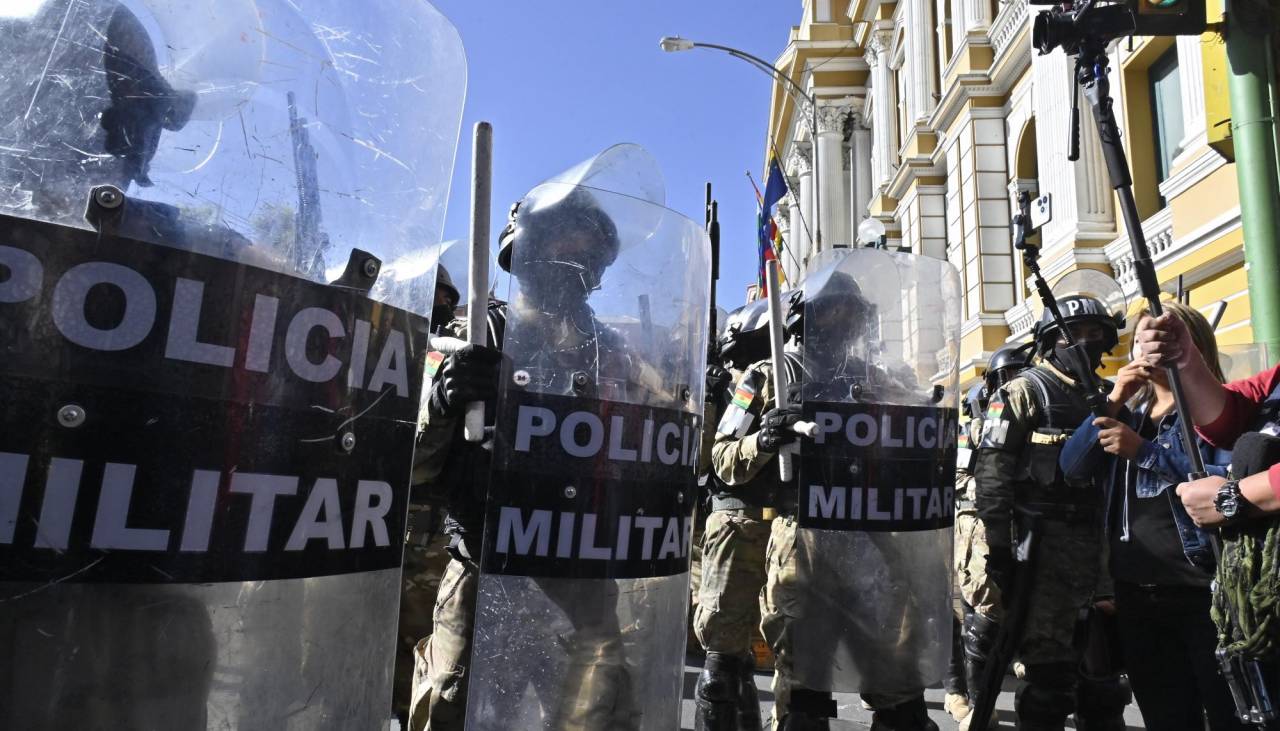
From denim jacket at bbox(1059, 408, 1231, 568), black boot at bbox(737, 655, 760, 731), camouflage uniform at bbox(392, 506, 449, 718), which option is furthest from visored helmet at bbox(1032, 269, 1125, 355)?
camouflage uniform at bbox(392, 506, 449, 718)

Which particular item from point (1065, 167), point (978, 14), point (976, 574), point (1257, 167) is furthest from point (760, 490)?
point (978, 14)

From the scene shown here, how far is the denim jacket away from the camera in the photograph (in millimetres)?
2424

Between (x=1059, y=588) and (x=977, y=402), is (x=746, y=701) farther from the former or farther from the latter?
(x=977, y=402)

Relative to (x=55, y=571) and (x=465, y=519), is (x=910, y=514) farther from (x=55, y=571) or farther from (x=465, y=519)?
(x=55, y=571)

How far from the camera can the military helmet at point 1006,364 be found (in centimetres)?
581

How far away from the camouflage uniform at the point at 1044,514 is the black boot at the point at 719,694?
1.19 meters

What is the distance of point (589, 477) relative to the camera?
5.63 ft

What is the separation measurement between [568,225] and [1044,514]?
3032mm

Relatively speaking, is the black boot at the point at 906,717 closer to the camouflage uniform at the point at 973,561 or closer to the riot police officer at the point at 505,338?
the camouflage uniform at the point at 973,561

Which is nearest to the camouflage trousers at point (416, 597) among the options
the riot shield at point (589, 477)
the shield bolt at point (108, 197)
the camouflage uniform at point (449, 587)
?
the camouflage uniform at point (449, 587)

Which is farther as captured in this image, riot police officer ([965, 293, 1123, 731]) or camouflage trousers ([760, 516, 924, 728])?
riot police officer ([965, 293, 1123, 731])

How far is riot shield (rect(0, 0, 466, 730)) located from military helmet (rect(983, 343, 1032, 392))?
535cm

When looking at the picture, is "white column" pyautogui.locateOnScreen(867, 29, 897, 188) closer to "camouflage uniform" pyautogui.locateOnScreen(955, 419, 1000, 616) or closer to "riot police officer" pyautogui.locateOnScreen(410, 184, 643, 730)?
"camouflage uniform" pyautogui.locateOnScreen(955, 419, 1000, 616)

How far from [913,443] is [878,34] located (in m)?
19.3
